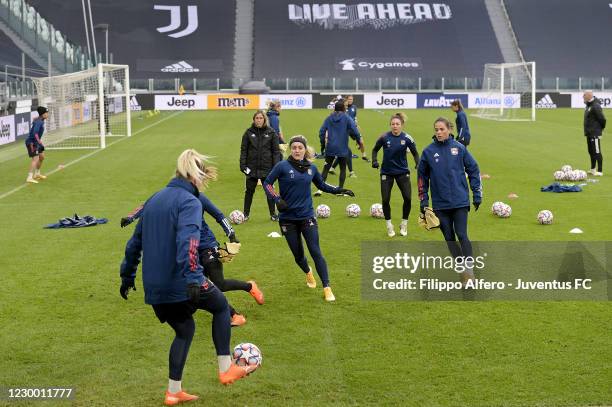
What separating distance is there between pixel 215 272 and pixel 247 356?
2.04m

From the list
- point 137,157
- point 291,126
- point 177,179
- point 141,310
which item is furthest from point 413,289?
point 291,126

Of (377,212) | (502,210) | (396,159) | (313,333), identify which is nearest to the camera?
(313,333)

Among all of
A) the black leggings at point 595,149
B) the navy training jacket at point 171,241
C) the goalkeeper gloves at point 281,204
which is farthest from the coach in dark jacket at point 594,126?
the navy training jacket at point 171,241

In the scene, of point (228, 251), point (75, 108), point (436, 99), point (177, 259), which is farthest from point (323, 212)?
point (436, 99)

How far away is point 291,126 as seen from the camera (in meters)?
43.3

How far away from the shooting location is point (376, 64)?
77.2 m

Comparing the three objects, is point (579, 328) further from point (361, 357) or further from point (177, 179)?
point (177, 179)

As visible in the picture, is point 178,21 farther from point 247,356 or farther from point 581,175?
point 247,356

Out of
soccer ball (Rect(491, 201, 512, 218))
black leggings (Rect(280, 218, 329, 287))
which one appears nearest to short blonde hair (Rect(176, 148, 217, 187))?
black leggings (Rect(280, 218, 329, 287))

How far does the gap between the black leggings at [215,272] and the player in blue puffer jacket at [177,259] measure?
1.98 meters

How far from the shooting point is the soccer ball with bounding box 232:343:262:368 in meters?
8.24

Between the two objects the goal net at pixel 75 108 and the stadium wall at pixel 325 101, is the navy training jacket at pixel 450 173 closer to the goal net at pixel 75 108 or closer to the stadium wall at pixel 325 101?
the goal net at pixel 75 108

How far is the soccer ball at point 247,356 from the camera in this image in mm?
8242

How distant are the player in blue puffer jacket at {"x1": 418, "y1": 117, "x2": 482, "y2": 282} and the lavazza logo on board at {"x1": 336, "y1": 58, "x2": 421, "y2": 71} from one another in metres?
66.1
